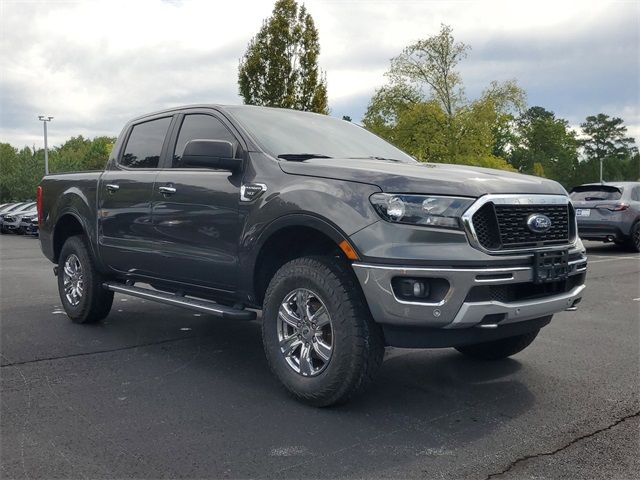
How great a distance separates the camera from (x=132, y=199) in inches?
217

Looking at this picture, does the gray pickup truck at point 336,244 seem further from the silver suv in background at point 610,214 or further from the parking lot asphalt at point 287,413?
the silver suv in background at point 610,214

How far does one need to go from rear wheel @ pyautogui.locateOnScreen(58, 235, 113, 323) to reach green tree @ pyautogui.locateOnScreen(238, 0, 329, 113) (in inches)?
796

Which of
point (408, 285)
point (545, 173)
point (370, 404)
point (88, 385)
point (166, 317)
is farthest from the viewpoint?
point (545, 173)

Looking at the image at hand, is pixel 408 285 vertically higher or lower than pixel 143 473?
higher

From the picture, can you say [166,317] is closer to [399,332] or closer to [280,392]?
[280,392]

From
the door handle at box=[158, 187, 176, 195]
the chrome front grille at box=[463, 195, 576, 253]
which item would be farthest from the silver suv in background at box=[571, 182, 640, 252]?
the door handle at box=[158, 187, 176, 195]

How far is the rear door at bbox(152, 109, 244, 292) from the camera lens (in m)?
4.55

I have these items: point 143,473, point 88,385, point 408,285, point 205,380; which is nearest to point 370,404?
point 408,285

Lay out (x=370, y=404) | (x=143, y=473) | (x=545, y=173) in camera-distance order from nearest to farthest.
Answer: (x=143, y=473), (x=370, y=404), (x=545, y=173)

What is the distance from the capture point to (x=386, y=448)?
132 inches

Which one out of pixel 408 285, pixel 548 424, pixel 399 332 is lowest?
pixel 548 424

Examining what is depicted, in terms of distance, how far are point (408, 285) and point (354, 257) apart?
1.14 ft

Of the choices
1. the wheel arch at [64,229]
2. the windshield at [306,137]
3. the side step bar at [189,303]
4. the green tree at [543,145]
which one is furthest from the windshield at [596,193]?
the green tree at [543,145]

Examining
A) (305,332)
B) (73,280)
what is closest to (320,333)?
(305,332)
